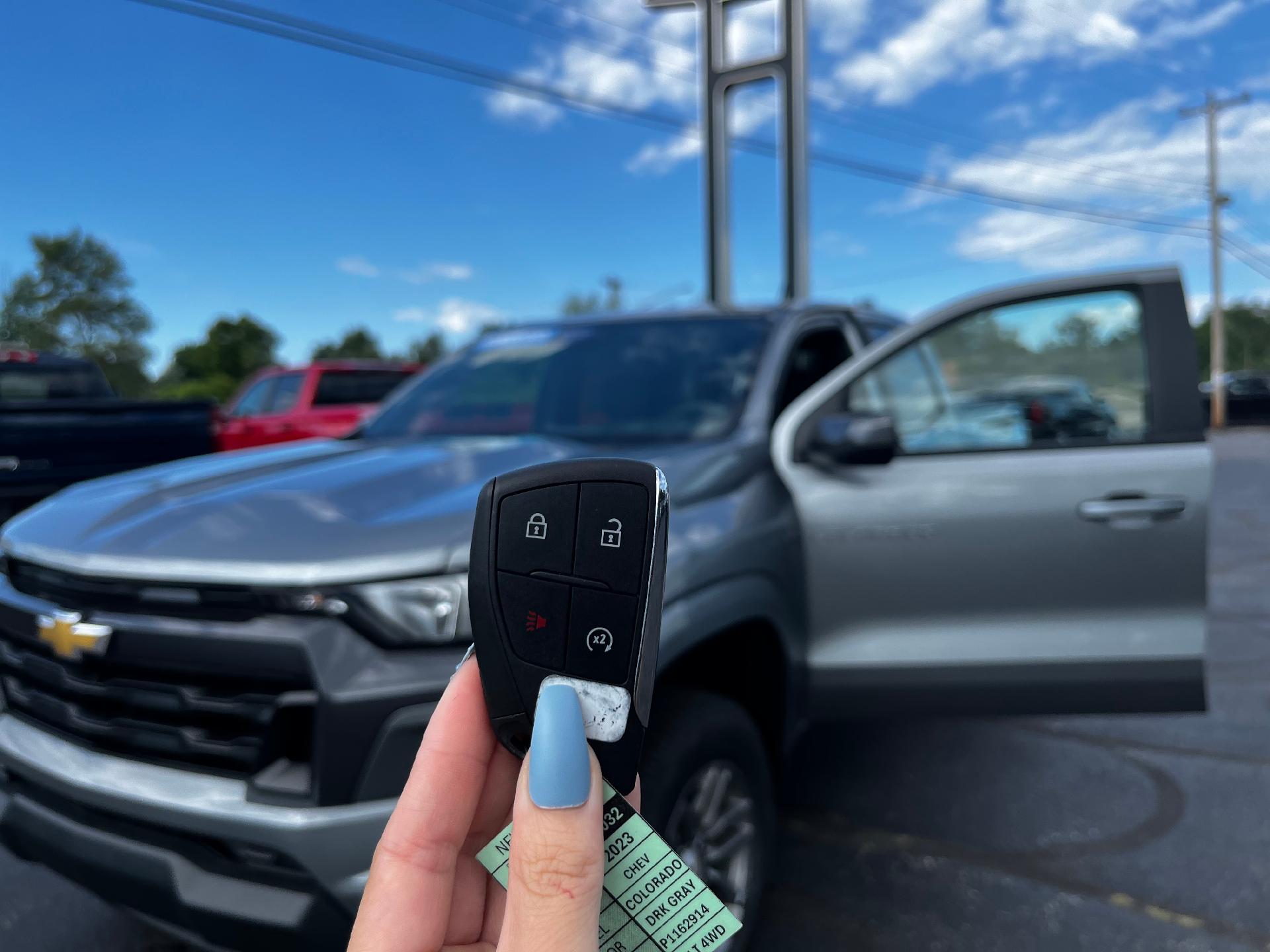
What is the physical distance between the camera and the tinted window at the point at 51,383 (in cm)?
852

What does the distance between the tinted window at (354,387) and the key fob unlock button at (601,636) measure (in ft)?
31.5

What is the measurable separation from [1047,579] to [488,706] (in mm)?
2467

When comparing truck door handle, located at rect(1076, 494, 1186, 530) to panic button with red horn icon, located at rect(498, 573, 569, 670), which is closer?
panic button with red horn icon, located at rect(498, 573, 569, 670)

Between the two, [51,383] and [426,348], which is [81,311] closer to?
[51,383]

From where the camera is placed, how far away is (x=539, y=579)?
67 centimetres

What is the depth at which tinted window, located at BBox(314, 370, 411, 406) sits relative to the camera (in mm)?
9859

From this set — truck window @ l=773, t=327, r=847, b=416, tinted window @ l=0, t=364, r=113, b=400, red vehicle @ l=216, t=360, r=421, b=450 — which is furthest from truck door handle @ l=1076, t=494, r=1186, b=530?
tinted window @ l=0, t=364, r=113, b=400

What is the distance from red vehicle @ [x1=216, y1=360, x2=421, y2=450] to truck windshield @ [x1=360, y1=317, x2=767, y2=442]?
539cm

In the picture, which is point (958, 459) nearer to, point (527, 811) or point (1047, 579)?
point (1047, 579)

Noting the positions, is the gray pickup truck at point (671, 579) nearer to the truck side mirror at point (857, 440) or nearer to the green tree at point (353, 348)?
the truck side mirror at point (857, 440)

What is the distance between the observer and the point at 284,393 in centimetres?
1007

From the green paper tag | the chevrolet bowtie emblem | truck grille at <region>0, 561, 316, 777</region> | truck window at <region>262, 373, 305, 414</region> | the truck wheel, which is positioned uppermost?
truck window at <region>262, 373, 305, 414</region>

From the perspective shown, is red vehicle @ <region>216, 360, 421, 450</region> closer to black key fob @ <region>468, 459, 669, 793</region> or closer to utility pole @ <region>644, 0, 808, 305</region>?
utility pole @ <region>644, 0, 808, 305</region>

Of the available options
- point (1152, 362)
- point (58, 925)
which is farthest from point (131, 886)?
point (1152, 362)
